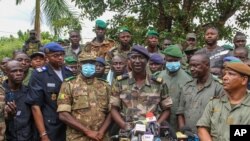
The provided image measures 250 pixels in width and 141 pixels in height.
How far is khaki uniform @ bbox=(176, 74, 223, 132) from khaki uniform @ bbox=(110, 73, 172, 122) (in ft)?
1.13

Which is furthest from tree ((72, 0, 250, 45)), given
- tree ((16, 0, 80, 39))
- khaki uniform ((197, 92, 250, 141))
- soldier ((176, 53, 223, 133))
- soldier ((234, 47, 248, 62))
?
khaki uniform ((197, 92, 250, 141))

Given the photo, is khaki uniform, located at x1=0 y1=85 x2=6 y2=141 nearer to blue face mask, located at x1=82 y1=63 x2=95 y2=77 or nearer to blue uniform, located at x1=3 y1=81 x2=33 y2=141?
blue uniform, located at x1=3 y1=81 x2=33 y2=141

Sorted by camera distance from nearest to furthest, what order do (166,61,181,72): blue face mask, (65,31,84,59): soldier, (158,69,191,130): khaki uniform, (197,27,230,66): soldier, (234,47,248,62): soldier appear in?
(158,69,191,130): khaki uniform
(166,61,181,72): blue face mask
(234,47,248,62): soldier
(197,27,230,66): soldier
(65,31,84,59): soldier

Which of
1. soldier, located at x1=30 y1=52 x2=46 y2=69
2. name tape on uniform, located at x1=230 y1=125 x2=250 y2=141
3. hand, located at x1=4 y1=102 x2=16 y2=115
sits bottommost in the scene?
name tape on uniform, located at x1=230 y1=125 x2=250 y2=141

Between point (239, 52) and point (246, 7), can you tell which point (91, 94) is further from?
point (246, 7)

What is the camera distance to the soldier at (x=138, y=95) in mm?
5488

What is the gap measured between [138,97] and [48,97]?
3.95 ft

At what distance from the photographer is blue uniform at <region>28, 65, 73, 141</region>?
5797mm

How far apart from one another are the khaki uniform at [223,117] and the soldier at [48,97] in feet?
6.77

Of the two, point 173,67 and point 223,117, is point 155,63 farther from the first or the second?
point 223,117

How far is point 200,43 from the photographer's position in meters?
11.5

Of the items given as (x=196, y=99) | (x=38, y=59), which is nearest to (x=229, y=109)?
(x=196, y=99)

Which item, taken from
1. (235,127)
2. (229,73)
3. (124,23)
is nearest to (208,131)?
(235,127)

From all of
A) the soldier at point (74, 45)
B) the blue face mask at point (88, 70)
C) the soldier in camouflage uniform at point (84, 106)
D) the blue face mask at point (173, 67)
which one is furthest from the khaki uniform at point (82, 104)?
the soldier at point (74, 45)
